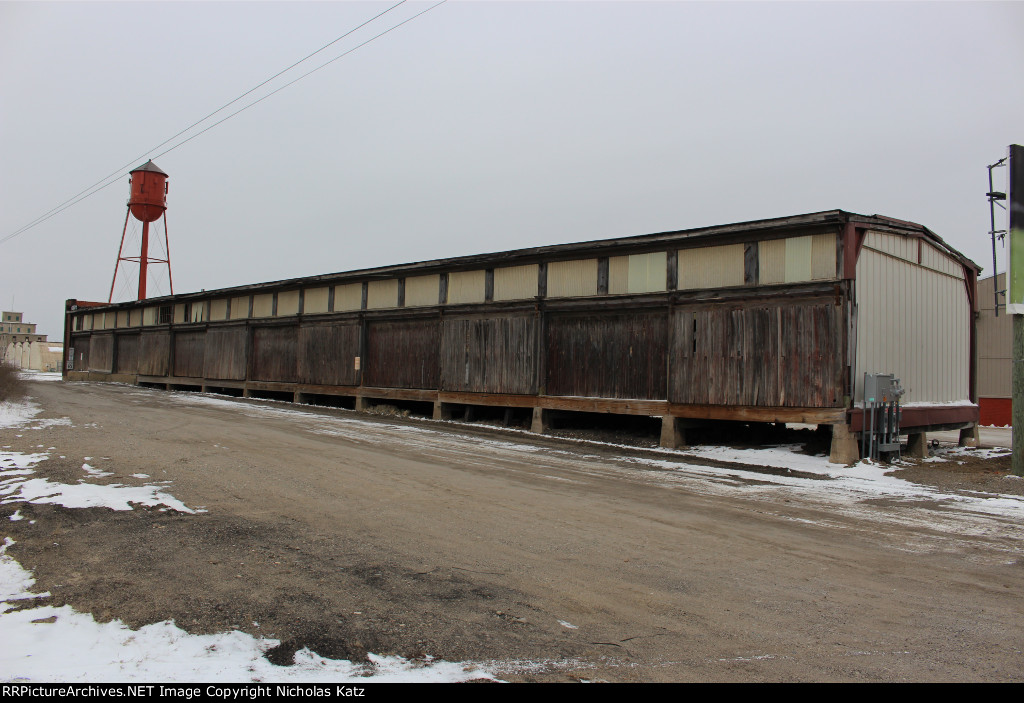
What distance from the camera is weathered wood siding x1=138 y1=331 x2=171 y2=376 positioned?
3634 centimetres

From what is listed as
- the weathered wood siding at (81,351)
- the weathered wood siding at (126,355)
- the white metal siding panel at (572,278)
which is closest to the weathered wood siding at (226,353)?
the weathered wood siding at (126,355)

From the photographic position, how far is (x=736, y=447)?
47.7 ft

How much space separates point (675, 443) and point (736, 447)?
Result: 1.29 metres

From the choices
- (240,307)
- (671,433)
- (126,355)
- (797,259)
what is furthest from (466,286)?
(126,355)

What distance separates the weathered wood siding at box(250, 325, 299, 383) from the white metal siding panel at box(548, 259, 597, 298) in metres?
13.2

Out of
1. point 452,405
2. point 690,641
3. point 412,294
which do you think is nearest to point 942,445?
point 452,405

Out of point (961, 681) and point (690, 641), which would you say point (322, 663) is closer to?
point (690, 641)

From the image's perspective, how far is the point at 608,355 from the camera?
16.6 m

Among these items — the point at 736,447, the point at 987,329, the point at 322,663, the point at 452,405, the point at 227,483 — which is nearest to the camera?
the point at 322,663

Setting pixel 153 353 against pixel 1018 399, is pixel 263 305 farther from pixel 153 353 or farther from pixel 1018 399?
pixel 1018 399

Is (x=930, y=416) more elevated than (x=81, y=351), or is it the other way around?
(x=81, y=351)

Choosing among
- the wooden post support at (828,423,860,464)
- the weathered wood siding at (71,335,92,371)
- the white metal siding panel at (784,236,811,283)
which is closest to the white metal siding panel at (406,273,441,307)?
the white metal siding panel at (784,236,811,283)

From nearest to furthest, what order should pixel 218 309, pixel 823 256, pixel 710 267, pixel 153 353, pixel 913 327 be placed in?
pixel 823 256, pixel 710 267, pixel 913 327, pixel 218 309, pixel 153 353

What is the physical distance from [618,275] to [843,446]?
650 centimetres
